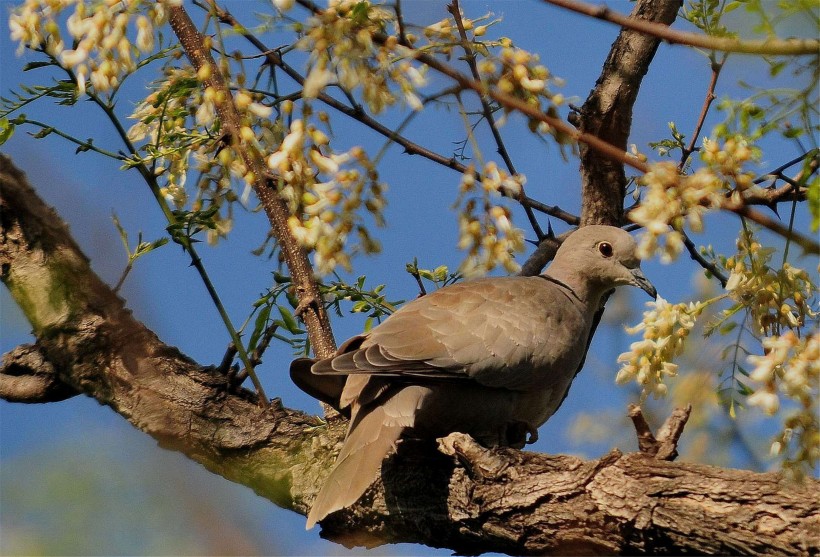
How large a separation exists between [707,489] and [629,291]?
1.98m

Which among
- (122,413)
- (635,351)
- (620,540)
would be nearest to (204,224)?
(122,413)

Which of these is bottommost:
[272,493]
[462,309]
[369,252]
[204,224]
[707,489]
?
[272,493]

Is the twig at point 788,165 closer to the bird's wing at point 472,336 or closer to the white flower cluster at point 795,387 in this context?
the white flower cluster at point 795,387

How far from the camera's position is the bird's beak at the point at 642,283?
482 centimetres

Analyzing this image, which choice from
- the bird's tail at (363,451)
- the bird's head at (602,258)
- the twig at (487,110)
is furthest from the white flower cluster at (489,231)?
the bird's head at (602,258)

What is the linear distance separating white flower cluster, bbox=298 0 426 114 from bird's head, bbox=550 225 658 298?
2.75 metres

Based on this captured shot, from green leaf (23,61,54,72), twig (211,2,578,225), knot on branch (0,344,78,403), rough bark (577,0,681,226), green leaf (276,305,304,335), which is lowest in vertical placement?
knot on branch (0,344,78,403)

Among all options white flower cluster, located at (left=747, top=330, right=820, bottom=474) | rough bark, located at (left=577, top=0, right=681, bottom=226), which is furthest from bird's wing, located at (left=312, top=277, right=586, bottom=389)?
white flower cluster, located at (left=747, top=330, right=820, bottom=474)

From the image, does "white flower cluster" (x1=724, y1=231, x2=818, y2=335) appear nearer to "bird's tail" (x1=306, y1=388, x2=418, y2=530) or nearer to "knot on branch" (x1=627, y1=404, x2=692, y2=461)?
"knot on branch" (x1=627, y1=404, x2=692, y2=461)

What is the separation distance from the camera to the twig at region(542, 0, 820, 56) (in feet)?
4.77

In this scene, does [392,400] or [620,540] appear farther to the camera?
[392,400]

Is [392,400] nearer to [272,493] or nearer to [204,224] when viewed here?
[272,493]

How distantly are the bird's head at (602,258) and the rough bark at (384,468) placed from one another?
1.62 metres

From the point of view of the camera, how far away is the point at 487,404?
4.20 meters
